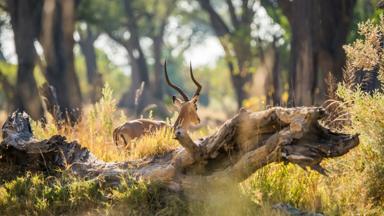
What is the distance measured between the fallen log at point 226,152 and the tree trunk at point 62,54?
10777mm

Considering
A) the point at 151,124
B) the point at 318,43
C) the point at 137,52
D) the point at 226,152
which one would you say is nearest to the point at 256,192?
the point at 226,152

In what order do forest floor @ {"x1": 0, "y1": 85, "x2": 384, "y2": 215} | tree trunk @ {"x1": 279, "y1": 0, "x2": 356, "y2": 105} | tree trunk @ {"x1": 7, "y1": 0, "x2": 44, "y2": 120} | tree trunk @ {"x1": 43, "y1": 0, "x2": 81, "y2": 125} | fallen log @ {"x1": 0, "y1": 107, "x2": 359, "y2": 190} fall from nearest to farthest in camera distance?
1. fallen log @ {"x1": 0, "y1": 107, "x2": 359, "y2": 190}
2. forest floor @ {"x1": 0, "y1": 85, "x2": 384, "y2": 215}
3. tree trunk @ {"x1": 279, "y1": 0, "x2": 356, "y2": 105}
4. tree trunk @ {"x1": 7, "y1": 0, "x2": 44, "y2": 120}
5. tree trunk @ {"x1": 43, "y1": 0, "x2": 81, "y2": 125}

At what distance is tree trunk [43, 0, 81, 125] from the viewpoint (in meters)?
18.5

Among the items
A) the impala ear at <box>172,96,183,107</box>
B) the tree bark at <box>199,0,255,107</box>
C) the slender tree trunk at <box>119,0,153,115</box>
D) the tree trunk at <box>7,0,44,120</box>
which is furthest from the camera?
the slender tree trunk at <box>119,0,153,115</box>

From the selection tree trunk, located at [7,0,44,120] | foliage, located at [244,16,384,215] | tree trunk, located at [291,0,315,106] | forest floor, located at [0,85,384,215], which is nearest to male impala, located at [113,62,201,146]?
forest floor, located at [0,85,384,215]

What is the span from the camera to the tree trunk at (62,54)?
728 inches

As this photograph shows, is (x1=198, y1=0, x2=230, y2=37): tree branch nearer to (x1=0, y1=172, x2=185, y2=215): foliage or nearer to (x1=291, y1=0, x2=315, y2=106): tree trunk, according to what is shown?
(x1=291, y1=0, x2=315, y2=106): tree trunk

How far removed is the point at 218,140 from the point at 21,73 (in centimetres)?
1159

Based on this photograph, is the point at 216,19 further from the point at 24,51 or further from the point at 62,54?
the point at 24,51

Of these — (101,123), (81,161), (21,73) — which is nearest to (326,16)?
(101,123)

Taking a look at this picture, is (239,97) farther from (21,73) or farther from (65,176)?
(65,176)

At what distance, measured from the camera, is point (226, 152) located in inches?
257

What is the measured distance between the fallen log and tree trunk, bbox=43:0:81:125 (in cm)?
1078

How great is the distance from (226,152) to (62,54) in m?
13.0
